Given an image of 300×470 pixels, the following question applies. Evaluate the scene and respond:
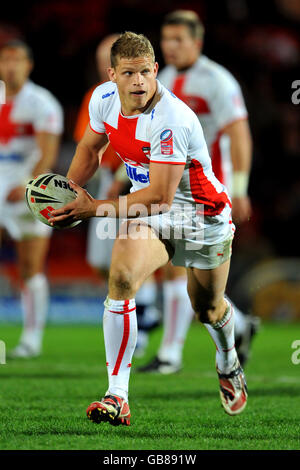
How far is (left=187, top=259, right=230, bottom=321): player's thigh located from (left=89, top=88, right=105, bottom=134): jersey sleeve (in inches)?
33.6

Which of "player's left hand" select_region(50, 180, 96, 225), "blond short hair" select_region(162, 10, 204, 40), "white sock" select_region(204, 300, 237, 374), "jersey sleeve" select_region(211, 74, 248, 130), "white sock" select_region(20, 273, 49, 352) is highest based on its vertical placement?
"blond short hair" select_region(162, 10, 204, 40)

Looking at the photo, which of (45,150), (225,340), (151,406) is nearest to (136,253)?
(225,340)

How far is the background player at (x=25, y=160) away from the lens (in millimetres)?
7312

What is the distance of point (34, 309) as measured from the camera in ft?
24.4

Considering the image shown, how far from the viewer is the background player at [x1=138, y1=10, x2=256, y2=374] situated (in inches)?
237

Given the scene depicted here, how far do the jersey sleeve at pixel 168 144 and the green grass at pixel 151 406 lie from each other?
3.95 ft

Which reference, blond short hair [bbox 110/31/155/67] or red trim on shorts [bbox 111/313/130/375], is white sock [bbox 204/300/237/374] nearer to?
red trim on shorts [bbox 111/313/130/375]

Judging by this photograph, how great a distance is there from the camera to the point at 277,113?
14.7 meters

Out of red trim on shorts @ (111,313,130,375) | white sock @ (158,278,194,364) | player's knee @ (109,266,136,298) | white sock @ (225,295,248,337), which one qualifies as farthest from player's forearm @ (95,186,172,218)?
white sock @ (158,278,194,364)

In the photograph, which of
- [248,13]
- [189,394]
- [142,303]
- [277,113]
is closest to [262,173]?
[277,113]

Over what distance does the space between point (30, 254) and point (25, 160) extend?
2.76ft

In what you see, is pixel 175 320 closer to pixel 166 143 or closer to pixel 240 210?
pixel 240 210

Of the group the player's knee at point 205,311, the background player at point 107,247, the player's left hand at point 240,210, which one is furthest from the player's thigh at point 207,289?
the background player at point 107,247

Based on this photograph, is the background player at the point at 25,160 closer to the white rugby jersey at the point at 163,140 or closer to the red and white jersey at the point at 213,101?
the red and white jersey at the point at 213,101
